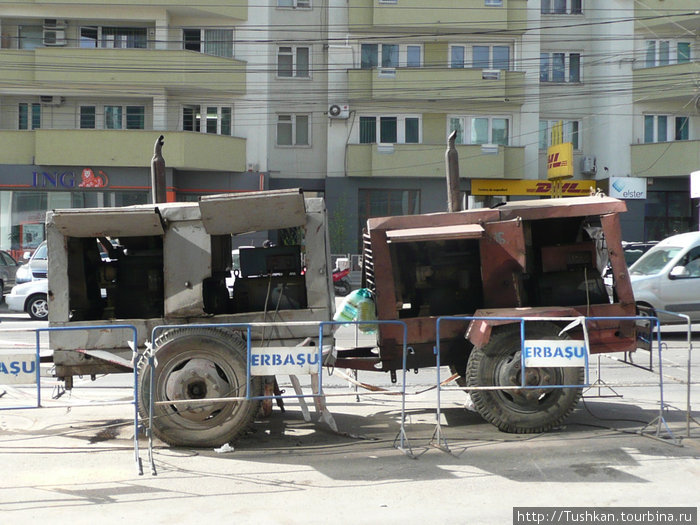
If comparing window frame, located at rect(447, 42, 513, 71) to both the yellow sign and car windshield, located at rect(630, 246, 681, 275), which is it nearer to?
the yellow sign

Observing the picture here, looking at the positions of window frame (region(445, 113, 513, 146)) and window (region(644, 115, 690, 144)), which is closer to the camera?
window frame (region(445, 113, 513, 146))

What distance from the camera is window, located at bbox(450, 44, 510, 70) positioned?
32.2m

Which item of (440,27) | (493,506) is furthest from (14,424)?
(440,27)

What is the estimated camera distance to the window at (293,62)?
32.8 meters

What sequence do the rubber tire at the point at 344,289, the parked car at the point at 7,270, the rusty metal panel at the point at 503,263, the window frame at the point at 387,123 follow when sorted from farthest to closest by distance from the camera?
the window frame at the point at 387,123 < the rubber tire at the point at 344,289 < the parked car at the point at 7,270 < the rusty metal panel at the point at 503,263

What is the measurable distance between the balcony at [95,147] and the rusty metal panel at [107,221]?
893 inches

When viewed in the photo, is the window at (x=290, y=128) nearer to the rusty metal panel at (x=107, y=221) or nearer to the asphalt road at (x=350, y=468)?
the asphalt road at (x=350, y=468)

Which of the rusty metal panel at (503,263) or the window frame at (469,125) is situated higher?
the window frame at (469,125)

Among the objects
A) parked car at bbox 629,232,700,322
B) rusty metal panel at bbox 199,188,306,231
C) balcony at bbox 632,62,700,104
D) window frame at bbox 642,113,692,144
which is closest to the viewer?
rusty metal panel at bbox 199,188,306,231

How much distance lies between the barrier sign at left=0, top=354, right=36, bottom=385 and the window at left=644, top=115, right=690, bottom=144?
30.8 meters

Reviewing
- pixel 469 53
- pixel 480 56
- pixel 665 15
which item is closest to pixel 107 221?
pixel 469 53

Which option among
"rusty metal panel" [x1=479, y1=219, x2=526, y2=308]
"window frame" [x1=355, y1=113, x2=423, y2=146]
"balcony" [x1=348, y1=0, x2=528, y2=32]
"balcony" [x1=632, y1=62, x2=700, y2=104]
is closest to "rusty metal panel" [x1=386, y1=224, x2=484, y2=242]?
"rusty metal panel" [x1=479, y1=219, x2=526, y2=308]

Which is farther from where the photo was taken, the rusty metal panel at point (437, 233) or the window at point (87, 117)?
→ the window at point (87, 117)

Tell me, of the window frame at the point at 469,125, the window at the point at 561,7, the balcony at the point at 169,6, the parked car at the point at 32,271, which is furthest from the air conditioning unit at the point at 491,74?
the parked car at the point at 32,271
